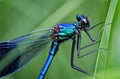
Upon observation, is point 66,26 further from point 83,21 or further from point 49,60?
point 49,60

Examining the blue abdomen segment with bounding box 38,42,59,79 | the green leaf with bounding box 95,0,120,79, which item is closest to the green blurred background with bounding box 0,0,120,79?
the blue abdomen segment with bounding box 38,42,59,79

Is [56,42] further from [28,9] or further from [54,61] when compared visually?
[28,9]

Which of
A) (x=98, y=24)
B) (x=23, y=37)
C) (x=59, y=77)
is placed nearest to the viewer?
(x=98, y=24)

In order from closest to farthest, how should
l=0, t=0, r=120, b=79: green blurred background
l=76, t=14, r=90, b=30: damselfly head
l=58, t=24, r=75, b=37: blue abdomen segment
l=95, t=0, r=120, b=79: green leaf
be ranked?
1. l=95, t=0, r=120, b=79: green leaf
2. l=0, t=0, r=120, b=79: green blurred background
3. l=76, t=14, r=90, b=30: damselfly head
4. l=58, t=24, r=75, b=37: blue abdomen segment

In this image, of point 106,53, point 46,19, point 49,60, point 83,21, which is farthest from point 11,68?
point 106,53

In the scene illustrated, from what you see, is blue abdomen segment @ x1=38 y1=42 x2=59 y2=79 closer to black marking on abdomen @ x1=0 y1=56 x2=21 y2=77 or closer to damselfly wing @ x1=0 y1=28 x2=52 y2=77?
damselfly wing @ x1=0 y1=28 x2=52 y2=77

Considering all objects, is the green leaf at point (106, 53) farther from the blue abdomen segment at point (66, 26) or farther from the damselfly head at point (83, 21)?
the blue abdomen segment at point (66, 26)

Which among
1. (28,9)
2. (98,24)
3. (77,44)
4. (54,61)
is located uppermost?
(28,9)

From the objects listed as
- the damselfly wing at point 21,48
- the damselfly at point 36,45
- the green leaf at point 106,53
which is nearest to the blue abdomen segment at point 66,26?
the damselfly at point 36,45

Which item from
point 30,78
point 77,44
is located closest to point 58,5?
point 77,44

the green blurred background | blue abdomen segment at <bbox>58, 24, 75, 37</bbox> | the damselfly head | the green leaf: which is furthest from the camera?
blue abdomen segment at <bbox>58, 24, 75, 37</bbox>
